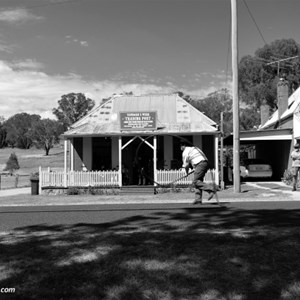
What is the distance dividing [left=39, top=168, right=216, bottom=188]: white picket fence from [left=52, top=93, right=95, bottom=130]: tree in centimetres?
6370

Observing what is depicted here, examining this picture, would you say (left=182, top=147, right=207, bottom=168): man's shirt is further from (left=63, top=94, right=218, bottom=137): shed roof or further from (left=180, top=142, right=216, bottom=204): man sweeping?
(left=63, top=94, right=218, bottom=137): shed roof

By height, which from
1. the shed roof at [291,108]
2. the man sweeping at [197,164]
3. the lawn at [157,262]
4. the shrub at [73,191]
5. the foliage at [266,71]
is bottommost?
the shrub at [73,191]

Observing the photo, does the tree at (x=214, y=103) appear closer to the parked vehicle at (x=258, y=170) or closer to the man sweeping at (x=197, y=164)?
the parked vehicle at (x=258, y=170)

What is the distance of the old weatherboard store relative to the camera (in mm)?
17938

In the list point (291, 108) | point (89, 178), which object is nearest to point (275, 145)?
point (291, 108)

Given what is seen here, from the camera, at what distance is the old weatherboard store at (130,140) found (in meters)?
17.9

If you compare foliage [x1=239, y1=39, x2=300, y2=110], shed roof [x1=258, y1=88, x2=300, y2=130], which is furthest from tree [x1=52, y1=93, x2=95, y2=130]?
shed roof [x1=258, y1=88, x2=300, y2=130]

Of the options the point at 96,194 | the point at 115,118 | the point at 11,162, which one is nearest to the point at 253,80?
the point at 11,162

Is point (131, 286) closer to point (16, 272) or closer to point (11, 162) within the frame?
point (16, 272)

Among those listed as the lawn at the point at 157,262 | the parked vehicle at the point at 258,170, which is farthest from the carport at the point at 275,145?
the lawn at the point at 157,262

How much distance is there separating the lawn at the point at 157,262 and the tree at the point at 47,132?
7807 cm

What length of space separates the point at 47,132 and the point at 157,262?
8142 cm

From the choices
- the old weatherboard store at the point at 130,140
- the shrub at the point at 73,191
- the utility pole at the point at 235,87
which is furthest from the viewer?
the old weatherboard store at the point at 130,140

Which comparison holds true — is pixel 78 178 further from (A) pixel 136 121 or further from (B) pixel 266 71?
(B) pixel 266 71
